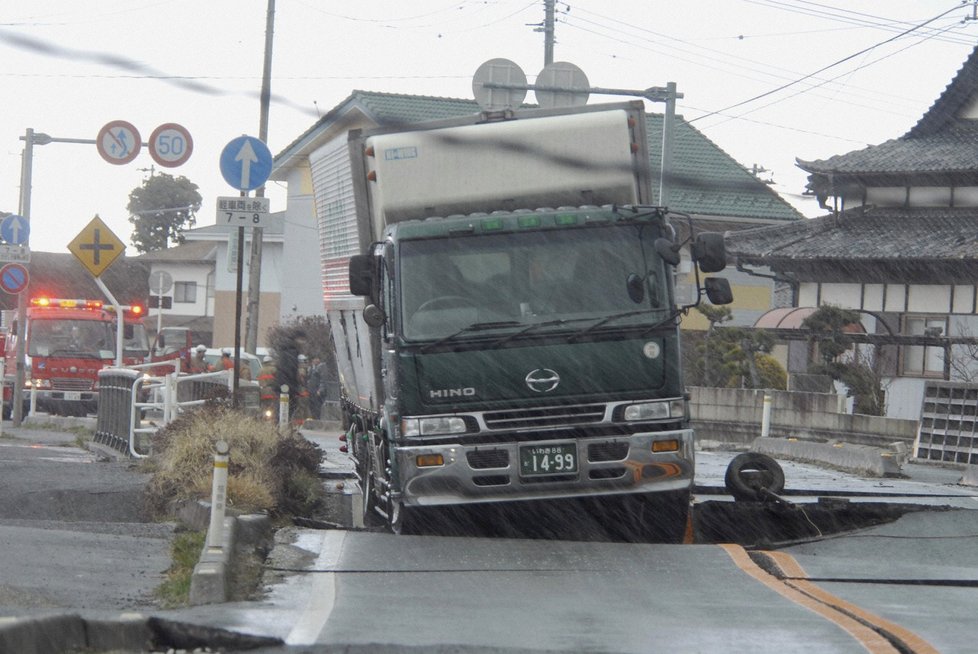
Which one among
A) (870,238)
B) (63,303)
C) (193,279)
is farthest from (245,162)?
(193,279)

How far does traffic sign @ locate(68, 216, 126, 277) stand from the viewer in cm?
1936

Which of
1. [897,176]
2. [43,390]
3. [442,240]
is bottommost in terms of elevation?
[43,390]

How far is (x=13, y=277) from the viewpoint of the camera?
23656 millimetres

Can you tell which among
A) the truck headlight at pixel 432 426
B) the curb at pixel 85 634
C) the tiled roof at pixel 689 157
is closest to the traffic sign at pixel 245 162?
the truck headlight at pixel 432 426

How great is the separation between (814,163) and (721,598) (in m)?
28.8

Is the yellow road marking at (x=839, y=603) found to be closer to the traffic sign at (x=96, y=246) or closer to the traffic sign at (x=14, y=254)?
the traffic sign at (x=96, y=246)

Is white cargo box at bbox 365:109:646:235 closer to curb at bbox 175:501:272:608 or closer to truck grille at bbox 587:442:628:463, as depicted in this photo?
truck grille at bbox 587:442:628:463

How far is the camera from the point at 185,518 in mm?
10875

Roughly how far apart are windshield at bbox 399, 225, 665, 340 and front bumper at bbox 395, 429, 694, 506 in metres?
0.89

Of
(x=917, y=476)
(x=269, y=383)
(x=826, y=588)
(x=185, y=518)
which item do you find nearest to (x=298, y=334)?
(x=269, y=383)

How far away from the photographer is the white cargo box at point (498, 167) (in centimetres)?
1054

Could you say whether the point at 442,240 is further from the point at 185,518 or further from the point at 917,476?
the point at 917,476

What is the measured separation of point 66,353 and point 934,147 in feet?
72.9

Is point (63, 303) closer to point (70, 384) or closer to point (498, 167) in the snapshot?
point (70, 384)
